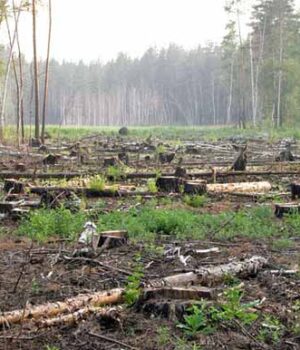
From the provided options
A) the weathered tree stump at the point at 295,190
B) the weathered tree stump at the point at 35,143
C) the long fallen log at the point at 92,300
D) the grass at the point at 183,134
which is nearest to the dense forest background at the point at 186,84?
the grass at the point at 183,134

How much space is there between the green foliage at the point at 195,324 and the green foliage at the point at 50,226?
3945mm

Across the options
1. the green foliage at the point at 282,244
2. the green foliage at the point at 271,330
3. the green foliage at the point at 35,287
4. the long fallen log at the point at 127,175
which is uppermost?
the long fallen log at the point at 127,175

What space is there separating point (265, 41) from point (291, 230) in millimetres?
54528

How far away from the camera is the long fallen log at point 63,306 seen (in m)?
4.73

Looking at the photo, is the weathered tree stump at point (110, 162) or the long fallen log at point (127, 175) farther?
the weathered tree stump at point (110, 162)

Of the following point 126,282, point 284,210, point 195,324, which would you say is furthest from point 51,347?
point 284,210

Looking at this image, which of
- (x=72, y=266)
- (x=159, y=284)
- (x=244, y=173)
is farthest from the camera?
(x=244, y=173)

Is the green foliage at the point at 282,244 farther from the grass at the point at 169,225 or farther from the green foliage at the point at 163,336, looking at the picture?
the green foliage at the point at 163,336

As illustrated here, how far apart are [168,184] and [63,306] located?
863 centimetres

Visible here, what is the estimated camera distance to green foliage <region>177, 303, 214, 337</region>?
15.0ft

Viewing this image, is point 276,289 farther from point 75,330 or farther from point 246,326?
point 75,330

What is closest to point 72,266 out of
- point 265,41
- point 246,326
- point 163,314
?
point 163,314

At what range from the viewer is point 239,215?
33.4 ft

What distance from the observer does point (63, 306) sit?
500 cm
